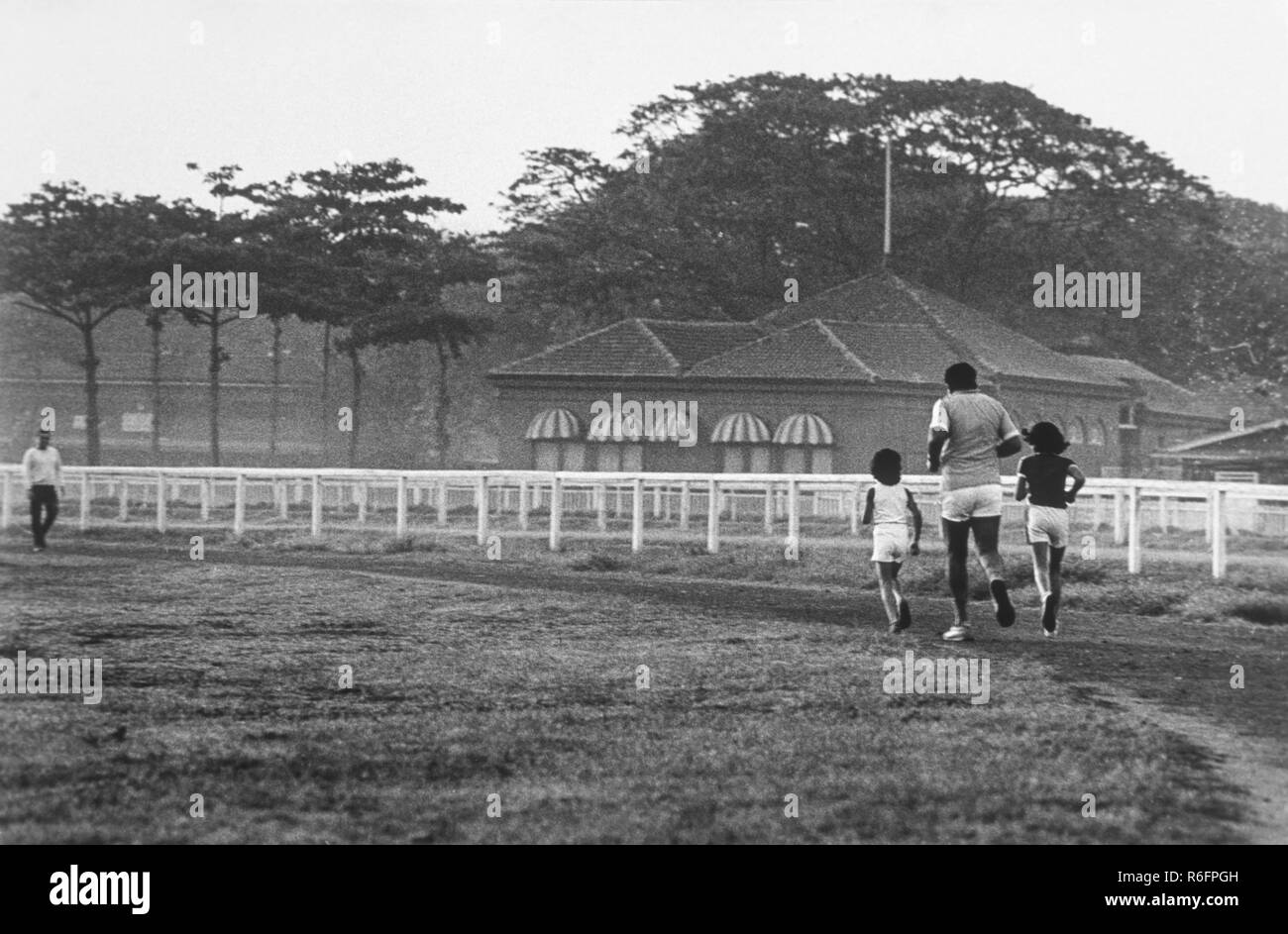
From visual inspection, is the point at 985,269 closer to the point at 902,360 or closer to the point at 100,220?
the point at 902,360

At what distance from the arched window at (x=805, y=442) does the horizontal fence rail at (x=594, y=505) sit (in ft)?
26.4

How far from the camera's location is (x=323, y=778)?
9016mm

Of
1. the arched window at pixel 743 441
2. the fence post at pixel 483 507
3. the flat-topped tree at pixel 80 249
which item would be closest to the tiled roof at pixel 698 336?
the arched window at pixel 743 441

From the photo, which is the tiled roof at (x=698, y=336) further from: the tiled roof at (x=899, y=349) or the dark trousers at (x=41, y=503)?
the dark trousers at (x=41, y=503)

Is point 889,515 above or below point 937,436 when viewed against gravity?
below

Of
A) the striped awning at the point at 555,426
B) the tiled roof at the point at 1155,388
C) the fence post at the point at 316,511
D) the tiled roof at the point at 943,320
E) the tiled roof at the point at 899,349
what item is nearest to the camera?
the fence post at the point at 316,511

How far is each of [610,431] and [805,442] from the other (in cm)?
529

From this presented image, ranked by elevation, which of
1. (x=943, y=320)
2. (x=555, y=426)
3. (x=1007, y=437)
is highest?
(x=943, y=320)

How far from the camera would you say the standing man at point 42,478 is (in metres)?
24.0

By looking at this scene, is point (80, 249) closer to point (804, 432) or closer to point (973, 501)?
point (804, 432)

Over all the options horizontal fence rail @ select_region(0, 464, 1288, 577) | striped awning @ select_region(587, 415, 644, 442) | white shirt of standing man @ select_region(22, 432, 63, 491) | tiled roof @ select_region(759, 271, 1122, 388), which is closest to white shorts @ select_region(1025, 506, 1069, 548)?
horizontal fence rail @ select_region(0, 464, 1288, 577)

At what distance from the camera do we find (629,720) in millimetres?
10891

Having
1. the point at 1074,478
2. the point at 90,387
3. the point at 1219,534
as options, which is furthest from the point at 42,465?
the point at 90,387

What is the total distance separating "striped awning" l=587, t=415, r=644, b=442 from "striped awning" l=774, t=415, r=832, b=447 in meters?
3.94
